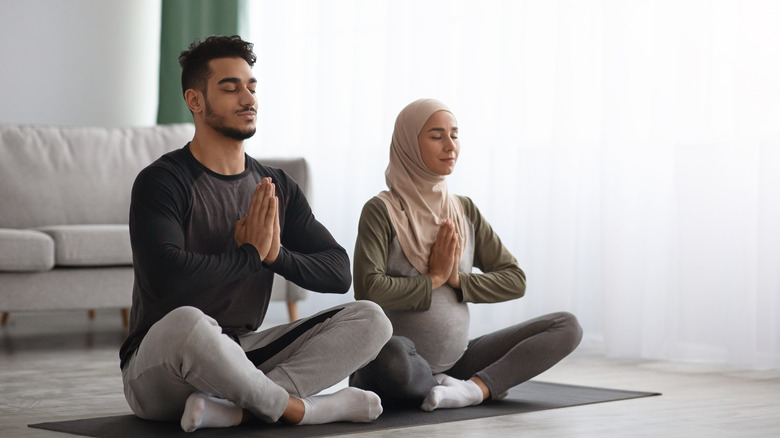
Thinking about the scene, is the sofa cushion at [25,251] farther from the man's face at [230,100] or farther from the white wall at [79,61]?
the man's face at [230,100]

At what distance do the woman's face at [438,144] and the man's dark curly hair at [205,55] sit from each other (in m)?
0.52

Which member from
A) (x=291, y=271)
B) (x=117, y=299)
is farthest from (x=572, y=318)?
(x=117, y=299)

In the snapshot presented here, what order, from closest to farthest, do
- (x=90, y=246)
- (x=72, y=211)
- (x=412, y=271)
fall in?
1. (x=412, y=271)
2. (x=90, y=246)
3. (x=72, y=211)

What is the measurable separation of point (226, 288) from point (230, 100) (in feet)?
1.30

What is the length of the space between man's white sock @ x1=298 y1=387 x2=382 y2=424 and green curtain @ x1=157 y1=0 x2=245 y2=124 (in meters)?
3.38

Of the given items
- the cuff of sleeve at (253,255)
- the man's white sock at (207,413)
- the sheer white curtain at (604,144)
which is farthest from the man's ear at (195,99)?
the sheer white curtain at (604,144)

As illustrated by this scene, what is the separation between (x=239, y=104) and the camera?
2.24 m

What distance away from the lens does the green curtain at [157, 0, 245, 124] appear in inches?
211

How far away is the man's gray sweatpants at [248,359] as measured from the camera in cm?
196

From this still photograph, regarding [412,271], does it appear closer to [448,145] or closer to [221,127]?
[448,145]

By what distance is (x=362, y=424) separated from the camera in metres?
2.23

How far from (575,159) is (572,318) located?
1422 mm

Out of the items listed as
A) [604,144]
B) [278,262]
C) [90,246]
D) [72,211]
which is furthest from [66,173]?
[278,262]

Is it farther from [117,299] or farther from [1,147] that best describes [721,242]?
[1,147]
